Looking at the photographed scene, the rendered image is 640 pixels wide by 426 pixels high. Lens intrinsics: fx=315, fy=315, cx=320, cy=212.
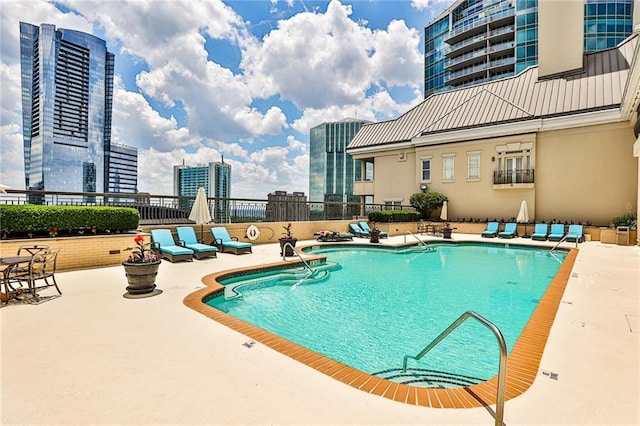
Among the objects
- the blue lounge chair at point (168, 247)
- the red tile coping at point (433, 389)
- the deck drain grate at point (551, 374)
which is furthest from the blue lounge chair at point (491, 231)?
the deck drain grate at point (551, 374)

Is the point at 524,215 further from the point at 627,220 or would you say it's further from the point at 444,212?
the point at 444,212

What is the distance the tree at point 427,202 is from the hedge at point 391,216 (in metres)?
1.64

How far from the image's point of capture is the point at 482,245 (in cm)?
1468

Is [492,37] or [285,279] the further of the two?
[492,37]

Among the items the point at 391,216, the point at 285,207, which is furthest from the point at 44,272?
the point at 391,216

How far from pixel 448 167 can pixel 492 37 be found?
30432 millimetres

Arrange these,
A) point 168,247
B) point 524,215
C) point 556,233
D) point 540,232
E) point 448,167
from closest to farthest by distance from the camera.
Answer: point 168,247 < point 556,233 < point 540,232 < point 524,215 < point 448,167

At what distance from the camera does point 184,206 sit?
36.7 ft

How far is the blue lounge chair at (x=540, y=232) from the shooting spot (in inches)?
603

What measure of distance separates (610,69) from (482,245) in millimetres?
13415

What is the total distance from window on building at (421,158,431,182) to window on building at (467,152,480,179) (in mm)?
2620

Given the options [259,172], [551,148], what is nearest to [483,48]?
[551,148]

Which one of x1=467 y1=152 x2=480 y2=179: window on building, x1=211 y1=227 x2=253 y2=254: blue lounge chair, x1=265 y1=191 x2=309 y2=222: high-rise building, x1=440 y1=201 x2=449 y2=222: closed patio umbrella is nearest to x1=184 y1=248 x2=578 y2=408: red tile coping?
x1=211 y1=227 x2=253 y2=254: blue lounge chair

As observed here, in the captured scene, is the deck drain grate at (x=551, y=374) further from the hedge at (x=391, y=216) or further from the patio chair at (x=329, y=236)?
the hedge at (x=391, y=216)
